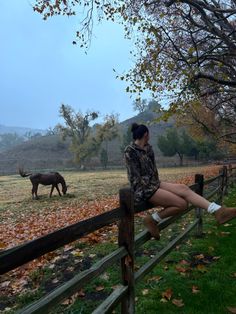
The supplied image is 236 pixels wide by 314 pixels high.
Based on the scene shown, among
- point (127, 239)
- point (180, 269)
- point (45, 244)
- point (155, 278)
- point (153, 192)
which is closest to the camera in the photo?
point (45, 244)

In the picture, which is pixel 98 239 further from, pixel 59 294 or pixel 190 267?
pixel 59 294

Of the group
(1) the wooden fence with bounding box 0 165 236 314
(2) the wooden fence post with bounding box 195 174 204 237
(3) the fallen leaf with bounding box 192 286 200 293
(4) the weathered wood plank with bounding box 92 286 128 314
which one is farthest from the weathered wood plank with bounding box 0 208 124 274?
(2) the wooden fence post with bounding box 195 174 204 237

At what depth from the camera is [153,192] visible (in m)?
5.12

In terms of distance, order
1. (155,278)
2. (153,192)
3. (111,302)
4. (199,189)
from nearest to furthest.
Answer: (111,302) < (153,192) < (155,278) < (199,189)

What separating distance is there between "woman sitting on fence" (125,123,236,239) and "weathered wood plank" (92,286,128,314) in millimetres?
1150

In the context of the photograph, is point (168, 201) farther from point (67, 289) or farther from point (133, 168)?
point (67, 289)

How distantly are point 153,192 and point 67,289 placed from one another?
2.30m

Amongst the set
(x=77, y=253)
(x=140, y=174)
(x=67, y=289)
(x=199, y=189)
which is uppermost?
(x=140, y=174)

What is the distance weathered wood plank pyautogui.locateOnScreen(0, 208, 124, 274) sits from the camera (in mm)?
2441

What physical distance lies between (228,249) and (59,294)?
538 cm

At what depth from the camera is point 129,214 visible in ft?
14.2

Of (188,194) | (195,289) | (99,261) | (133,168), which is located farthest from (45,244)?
(195,289)

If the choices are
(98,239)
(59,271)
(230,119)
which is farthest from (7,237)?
(230,119)

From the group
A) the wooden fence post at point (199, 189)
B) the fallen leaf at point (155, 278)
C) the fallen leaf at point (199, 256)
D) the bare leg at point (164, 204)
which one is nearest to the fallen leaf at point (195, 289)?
the fallen leaf at point (155, 278)
